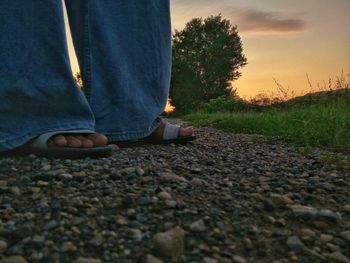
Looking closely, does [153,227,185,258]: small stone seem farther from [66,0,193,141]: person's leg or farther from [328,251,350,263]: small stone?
[66,0,193,141]: person's leg

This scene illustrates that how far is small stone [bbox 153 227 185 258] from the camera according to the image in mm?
1206

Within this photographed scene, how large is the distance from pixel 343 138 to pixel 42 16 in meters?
2.58

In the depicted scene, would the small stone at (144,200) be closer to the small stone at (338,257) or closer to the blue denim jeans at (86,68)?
the small stone at (338,257)

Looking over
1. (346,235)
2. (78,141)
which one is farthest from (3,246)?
(78,141)

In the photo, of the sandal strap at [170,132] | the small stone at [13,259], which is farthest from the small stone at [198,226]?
the sandal strap at [170,132]

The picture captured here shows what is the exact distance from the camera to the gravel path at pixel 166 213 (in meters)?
1.23

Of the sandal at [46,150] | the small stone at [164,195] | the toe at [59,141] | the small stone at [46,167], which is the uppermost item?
the toe at [59,141]

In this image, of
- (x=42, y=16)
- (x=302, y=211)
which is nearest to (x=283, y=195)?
(x=302, y=211)

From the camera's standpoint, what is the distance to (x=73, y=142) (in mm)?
2328

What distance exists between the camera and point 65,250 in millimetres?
1211

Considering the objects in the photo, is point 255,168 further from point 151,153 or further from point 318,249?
point 318,249

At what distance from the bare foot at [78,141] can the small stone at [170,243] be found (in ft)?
3.87

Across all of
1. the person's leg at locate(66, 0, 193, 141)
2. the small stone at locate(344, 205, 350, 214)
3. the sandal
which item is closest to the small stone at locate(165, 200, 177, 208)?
the small stone at locate(344, 205, 350, 214)

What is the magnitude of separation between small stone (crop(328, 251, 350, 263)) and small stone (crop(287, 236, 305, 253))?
0.08 m
